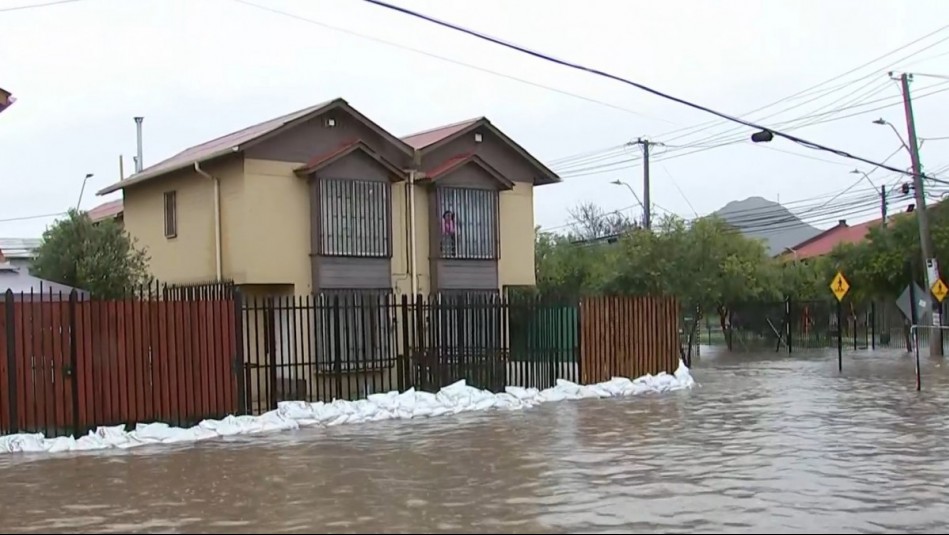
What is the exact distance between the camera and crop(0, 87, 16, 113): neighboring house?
61.6 feet

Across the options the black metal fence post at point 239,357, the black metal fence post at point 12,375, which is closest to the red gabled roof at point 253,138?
the black metal fence post at point 239,357

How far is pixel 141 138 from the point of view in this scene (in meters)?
36.8

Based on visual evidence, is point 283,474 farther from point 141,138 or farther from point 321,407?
point 141,138

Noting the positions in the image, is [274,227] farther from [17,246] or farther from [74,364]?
[17,246]

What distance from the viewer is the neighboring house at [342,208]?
2130cm

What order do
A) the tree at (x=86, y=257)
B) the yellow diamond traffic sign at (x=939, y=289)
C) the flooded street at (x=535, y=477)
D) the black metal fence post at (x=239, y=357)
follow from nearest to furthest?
the flooded street at (x=535, y=477) → the black metal fence post at (x=239, y=357) → the tree at (x=86, y=257) → the yellow diamond traffic sign at (x=939, y=289)

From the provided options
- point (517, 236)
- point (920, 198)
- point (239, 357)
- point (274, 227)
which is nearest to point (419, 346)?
point (239, 357)

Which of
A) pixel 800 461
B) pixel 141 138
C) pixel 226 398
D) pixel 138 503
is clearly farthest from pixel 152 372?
pixel 141 138

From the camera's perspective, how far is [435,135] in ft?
81.7

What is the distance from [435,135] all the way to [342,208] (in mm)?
4122

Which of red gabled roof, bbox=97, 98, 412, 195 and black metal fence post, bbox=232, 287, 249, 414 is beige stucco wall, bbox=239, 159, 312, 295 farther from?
black metal fence post, bbox=232, 287, 249, 414

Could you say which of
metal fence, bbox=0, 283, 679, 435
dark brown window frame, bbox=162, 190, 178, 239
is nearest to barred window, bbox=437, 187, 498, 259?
metal fence, bbox=0, 283, 679, 435

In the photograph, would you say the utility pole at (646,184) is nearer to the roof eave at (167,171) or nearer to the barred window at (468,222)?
the barred window at (468,222)

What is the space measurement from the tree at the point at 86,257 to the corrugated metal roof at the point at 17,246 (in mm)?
23012
